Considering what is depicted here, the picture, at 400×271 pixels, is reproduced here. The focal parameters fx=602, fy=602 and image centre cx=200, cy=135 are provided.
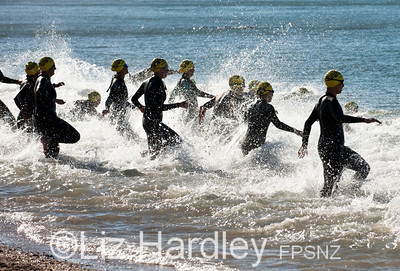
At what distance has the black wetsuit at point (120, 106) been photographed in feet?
45.6

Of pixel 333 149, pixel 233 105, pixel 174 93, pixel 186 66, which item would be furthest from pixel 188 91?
pixel 333 149

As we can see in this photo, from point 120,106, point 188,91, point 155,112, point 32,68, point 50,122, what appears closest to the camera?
point 155,112

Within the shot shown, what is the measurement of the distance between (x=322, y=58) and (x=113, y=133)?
19.1 meters

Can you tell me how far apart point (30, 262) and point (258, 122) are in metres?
6.15

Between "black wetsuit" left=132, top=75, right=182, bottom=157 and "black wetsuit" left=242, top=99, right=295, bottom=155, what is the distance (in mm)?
1410

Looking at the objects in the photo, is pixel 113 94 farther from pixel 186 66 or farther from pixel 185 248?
pixel 185 248

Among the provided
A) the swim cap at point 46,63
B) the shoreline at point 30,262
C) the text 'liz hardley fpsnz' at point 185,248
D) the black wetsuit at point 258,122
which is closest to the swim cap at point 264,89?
the black wetsuit at point 258,122

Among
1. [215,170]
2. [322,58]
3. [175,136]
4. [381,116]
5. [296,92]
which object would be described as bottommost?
[215,170]

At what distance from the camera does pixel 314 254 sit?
746cm

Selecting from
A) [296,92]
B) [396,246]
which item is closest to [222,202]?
[396,246]

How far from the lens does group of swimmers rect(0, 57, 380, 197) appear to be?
9.27m

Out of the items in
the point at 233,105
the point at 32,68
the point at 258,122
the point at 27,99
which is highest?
the point at 32,68

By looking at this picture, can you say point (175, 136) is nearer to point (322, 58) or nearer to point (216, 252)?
point (216, 252)

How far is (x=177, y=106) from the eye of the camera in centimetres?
1179
